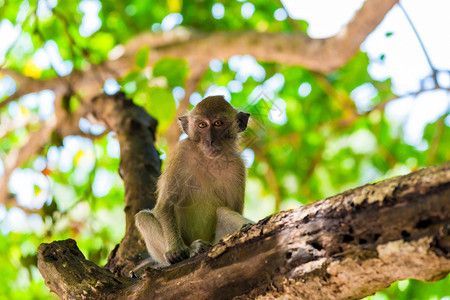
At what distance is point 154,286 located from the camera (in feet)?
10.7

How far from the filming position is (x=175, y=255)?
14.3ft

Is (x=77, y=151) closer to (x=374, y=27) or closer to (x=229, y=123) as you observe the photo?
(x=229, y=123)

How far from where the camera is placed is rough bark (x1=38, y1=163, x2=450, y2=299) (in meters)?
2.27

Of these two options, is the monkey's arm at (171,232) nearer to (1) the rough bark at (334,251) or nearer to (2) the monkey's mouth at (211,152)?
(2) the monkey's mouth at (211,152)

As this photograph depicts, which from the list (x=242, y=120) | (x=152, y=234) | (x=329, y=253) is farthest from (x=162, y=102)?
(x=329, y=253)

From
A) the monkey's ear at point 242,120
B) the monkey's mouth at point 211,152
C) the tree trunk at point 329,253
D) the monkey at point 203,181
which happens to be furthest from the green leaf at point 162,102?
the tree trunk at point 329,253

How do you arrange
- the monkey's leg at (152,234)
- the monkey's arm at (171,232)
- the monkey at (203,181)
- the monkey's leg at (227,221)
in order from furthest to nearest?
the monkey at (203,181) < the monkey's leg at (152,234) < the monkey's leg at (227,221) < the monkey's arm at (171,232)

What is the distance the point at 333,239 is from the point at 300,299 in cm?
41

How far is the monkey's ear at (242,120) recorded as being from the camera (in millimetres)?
5430

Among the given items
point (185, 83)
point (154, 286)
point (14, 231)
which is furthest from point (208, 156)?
point (14, 231)

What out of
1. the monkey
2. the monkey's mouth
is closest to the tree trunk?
the monkey

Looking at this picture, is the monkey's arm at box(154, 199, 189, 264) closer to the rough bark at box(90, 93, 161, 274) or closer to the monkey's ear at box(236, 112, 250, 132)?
the rough bark at box(90, 93, 161, 274)

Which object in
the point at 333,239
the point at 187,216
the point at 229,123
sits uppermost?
the point at 229,123

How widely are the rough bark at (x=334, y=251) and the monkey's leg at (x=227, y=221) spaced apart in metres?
1.35
